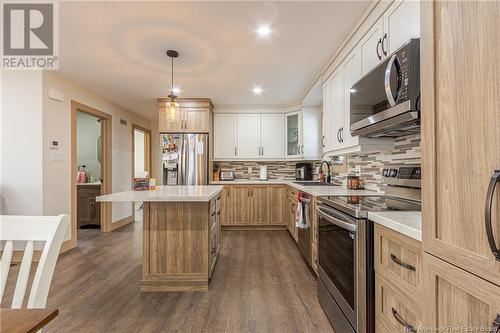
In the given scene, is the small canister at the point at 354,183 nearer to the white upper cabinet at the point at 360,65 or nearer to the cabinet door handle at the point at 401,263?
the white upper cabinet at the point at 360,65

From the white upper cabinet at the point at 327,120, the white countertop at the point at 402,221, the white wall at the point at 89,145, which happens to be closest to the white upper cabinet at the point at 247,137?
the white upper cabinet at the point at 327,120

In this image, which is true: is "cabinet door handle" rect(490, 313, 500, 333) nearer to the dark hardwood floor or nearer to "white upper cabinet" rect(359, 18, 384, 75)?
the dark hardwood floor

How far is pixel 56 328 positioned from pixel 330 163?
139 inches

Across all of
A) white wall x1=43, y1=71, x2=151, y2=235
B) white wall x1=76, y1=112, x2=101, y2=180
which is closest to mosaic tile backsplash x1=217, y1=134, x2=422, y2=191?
white wall x1=43, y1=71, x2=151, y2=235

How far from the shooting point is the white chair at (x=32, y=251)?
2.69 feet

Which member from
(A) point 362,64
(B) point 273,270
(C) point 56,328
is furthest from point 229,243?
(A) point 362,64

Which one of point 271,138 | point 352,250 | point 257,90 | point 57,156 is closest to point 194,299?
point 352,250

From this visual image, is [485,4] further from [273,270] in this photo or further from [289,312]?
[273,270]

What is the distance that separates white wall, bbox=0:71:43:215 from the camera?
302cm

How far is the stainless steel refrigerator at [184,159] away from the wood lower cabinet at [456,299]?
3851 mm

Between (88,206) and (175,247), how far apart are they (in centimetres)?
356

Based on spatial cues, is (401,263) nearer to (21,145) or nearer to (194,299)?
(194,299)

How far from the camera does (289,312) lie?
76.5 inches

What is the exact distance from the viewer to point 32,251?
3.05 feet
